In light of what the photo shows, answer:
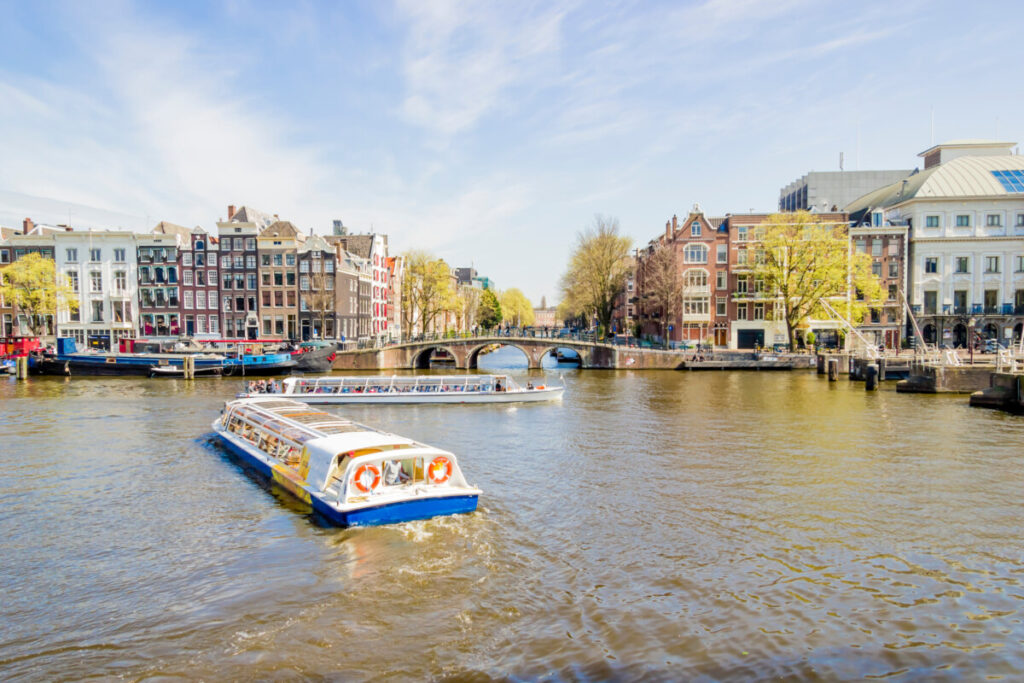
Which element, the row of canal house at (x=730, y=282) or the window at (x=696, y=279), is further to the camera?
the window at (x=696, y=279)

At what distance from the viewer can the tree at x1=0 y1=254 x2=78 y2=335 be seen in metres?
79.1

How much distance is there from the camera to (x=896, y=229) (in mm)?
79000

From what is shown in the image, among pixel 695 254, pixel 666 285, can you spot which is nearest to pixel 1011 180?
pixel 695 254

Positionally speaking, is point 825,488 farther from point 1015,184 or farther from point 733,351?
point 1015,184

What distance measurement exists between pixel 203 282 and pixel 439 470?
73582 millimetres

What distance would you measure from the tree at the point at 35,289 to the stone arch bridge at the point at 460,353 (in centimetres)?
3853

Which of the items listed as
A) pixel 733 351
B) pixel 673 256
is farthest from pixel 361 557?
pixel 673 256

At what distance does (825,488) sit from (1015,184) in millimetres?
77685

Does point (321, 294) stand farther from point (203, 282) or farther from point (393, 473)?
point (393, 473)

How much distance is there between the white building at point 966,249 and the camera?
77.9m

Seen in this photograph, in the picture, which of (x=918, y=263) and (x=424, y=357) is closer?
(x=918, y=263)

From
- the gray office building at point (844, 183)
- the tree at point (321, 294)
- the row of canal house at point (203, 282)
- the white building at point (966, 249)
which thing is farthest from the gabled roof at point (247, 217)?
the gray office building at point (844, 183)

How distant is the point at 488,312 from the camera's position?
154000 mm

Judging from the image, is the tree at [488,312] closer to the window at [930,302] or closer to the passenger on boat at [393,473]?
the window at [930,302]
